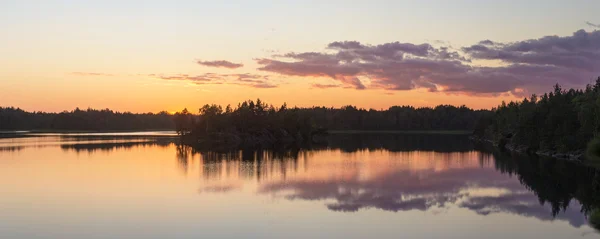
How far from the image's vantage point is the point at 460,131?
19812cm

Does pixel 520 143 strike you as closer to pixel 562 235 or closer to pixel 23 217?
pixel 562 235

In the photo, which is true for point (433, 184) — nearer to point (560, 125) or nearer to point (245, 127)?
point (560, 125)

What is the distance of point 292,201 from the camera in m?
30.5

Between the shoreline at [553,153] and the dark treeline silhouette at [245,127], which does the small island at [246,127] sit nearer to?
the dark treeline silhouette at [245,127]

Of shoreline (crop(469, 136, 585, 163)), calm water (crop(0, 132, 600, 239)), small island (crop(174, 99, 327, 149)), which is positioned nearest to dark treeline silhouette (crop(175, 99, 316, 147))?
small island (crop(174, 99, 327, 149))

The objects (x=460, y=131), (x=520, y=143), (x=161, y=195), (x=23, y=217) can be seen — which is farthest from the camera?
(x=460, y=131)

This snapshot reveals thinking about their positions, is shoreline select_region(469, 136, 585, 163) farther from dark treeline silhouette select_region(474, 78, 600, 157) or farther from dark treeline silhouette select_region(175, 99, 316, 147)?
dark treeline silhouette select_region(175, 99, 316, 147)

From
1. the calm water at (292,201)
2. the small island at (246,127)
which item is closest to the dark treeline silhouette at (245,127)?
the small island at (246,127)

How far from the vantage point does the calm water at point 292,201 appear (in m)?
23.4

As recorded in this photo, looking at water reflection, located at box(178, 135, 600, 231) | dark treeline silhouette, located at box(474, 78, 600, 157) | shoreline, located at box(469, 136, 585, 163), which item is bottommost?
water reflection, located at box(178, 135, 600, 231)

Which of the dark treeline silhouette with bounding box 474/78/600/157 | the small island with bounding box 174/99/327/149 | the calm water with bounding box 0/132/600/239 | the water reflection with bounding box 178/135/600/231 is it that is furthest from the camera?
the small island with bounding box 174/99/327/149

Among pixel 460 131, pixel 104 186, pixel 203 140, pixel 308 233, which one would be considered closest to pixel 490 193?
pixel 308 233

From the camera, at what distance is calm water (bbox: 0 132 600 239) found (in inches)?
921

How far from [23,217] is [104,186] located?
11.6 meters
